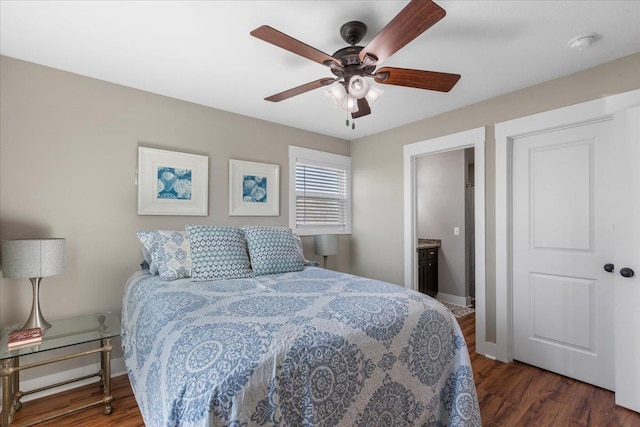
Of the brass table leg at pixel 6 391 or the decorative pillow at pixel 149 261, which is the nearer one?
the brass table leg at pixel 6 391

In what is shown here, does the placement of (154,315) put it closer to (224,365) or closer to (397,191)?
(224,365)

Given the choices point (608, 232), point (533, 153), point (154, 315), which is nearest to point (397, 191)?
point (533, 153)

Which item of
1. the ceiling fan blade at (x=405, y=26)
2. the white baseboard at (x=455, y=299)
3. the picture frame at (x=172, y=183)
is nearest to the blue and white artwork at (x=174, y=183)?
the picture frame at (x=172, y=183)

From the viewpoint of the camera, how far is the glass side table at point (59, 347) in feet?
5.62

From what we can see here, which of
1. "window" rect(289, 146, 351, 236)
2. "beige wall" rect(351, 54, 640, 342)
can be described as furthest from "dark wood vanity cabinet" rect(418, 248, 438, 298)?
"window" rect(289, 146, 351, 236)

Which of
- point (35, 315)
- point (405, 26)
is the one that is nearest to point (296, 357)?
point (405, 26)

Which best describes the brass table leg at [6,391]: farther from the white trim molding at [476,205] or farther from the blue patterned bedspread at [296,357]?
the white trim molding at [476,205]

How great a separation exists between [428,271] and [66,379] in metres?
4.23

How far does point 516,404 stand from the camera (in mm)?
2057

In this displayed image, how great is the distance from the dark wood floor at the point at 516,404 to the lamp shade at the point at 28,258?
94 cm

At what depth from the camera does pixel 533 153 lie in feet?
8.52

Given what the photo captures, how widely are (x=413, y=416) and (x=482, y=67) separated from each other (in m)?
2.36

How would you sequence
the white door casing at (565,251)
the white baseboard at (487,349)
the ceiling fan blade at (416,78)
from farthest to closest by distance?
the white baseboard at (487,349)
the white door casing at (565,251)
the ceiling fan blade at (416,78)

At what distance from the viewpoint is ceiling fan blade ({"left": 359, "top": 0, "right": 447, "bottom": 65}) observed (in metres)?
1.23
